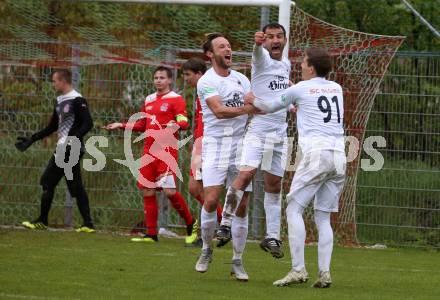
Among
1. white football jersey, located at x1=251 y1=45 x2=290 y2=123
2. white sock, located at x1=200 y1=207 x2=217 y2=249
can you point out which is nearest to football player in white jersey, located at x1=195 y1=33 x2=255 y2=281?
white sock, located at x1=200 y1=207 x2=217 y2=249

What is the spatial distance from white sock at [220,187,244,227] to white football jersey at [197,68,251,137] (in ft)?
1.73

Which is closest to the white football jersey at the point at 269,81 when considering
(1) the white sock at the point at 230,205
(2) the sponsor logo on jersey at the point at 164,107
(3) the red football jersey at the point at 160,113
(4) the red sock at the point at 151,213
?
(1) the white sock at the point at 230,205

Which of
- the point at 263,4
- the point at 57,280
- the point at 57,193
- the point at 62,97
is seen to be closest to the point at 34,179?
the point at 57,193

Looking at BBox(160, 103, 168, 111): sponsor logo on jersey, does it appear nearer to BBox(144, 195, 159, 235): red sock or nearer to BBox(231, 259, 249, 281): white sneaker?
BBox(144, 195, 159, 235): red sock

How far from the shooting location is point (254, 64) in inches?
385

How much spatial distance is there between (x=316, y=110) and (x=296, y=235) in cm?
103

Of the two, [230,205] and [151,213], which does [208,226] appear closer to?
[230,205]

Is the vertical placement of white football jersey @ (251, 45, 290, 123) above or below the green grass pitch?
above

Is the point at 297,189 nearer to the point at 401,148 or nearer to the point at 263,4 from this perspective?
the point at 263,4

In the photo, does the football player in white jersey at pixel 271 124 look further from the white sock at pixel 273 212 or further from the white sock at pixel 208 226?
the white sock at pixel 208 226

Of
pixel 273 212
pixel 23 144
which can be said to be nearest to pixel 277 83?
pixel 273 212

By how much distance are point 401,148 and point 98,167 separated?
425 cm

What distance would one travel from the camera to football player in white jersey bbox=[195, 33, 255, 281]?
30.1 feet

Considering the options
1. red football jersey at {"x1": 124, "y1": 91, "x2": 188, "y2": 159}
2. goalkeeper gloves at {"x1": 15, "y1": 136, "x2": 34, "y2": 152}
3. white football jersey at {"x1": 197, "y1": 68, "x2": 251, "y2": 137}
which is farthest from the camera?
goalkeeper gloves at {"x1": 15, "y1": 136, "x2": 34, "y2": 152}
